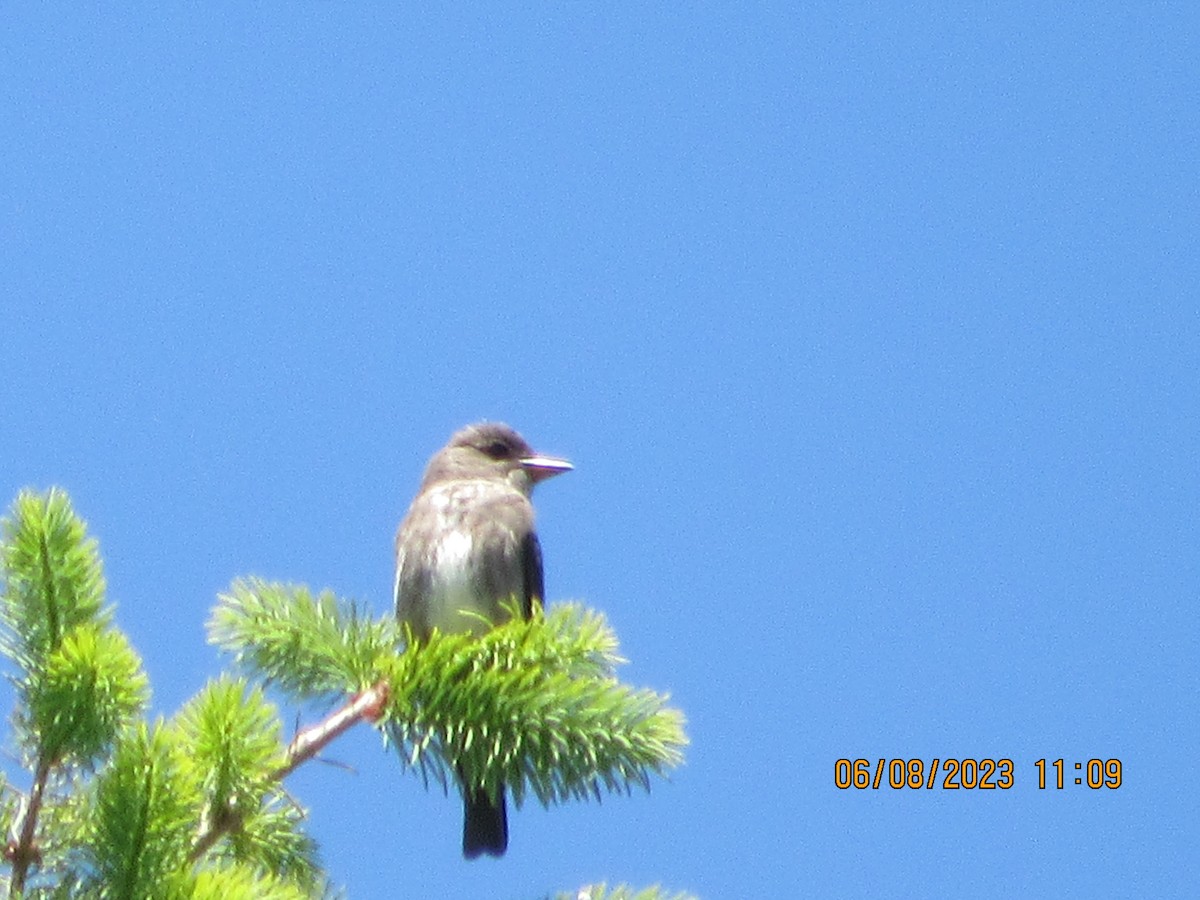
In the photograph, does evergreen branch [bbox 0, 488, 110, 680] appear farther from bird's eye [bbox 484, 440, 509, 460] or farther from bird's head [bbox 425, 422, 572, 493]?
bird's eye [bbox 484, 440, 509, 460]

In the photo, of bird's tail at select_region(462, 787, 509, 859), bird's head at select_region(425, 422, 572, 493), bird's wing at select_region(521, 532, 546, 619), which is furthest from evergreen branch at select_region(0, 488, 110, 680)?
bird's head at select_region(425, 422, 572, 493)

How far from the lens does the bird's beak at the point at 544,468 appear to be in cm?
677

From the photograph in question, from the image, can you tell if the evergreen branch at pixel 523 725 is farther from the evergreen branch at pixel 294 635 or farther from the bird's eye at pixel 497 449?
the bird's eye at pixel 497 449

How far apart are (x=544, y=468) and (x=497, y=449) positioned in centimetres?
23

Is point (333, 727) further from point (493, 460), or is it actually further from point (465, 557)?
point (493, 460)

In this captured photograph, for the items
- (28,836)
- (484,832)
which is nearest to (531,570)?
(484,832)

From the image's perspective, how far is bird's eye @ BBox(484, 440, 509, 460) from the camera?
6.86m

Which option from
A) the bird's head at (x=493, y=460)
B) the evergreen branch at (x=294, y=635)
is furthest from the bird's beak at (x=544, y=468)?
the evergreen branch at (x=294, y=635)

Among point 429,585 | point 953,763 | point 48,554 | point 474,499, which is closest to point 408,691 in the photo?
point 48,554

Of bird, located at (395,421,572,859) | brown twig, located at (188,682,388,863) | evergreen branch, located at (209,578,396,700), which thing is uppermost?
bird, located at (395,421,572,859)

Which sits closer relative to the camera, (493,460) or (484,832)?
(484,832)

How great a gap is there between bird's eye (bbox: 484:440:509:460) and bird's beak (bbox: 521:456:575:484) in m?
0.10

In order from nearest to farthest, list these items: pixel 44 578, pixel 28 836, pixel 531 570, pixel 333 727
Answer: pixel 28 836 → pixel 44 578 → pixel 333 727 → pixel 531 570

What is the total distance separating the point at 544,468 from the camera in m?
6.78
